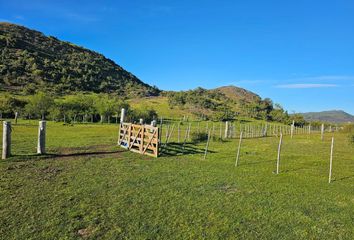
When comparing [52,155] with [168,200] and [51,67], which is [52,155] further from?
[51,67]

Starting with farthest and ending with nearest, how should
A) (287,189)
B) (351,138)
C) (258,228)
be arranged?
(351,138), (287,189), (258,228)

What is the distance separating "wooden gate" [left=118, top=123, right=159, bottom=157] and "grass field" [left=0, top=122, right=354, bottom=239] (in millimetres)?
3071

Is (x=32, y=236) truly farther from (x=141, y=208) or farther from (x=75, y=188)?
(x=75, y=188)

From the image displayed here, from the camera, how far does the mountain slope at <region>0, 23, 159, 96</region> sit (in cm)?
9262

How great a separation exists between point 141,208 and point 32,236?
3043mm

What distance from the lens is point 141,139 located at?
20828mm

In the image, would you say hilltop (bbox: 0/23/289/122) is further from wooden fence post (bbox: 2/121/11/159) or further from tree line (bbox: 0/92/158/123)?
wooden fence post (bbox: 2/121/11/159)

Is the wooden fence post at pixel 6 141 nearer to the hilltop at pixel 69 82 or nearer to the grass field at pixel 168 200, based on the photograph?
the grass field at pixel 168 200

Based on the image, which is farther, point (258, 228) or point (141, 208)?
point (141, 208)

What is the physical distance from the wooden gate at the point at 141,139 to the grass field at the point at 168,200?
10.1 ft

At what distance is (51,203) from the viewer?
29.0ft

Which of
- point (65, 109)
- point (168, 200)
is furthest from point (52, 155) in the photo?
point (65, 109)

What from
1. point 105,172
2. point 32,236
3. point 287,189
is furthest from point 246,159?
point 32,236

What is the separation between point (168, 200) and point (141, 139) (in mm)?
11543
